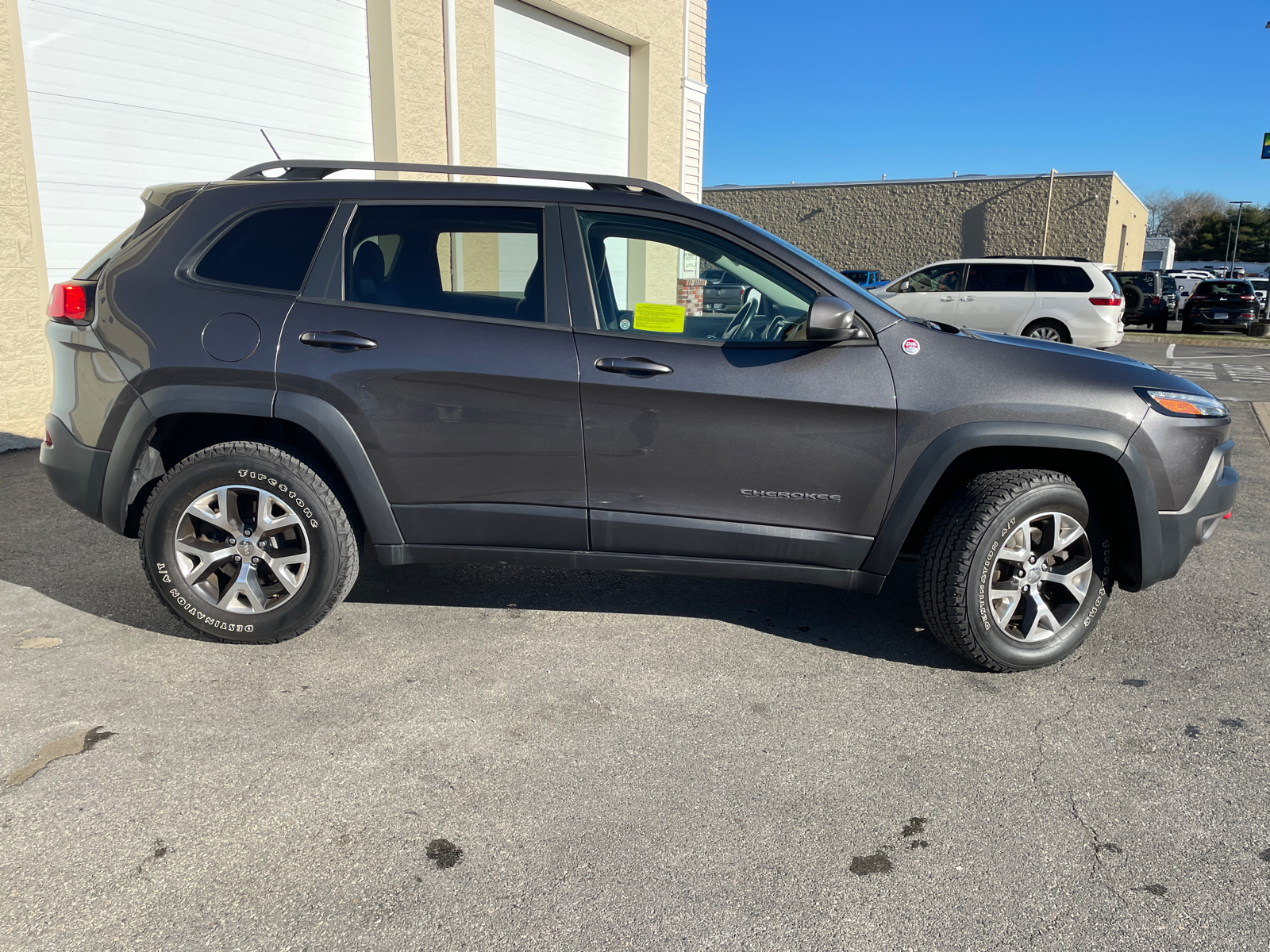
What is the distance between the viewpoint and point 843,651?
12.4 feet

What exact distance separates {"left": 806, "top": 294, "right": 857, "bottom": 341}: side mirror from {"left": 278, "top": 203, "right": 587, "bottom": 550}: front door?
875 millimetres

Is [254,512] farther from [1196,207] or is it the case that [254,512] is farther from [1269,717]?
[1196,207]

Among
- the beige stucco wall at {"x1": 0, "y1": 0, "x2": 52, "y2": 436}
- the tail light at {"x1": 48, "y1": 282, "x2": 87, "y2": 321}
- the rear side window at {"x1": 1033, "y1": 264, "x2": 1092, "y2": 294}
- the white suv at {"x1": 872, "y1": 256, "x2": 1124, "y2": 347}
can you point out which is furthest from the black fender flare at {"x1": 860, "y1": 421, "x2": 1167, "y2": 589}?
the rear side window at {"x1": 1033, "y1": 264, "x2": 1092, "y2": 294}

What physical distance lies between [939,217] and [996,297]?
23.8 meters

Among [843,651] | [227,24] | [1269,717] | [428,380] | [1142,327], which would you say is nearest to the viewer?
[1269,717]

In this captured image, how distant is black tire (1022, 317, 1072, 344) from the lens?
51.9 feet

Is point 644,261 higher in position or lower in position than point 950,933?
higher

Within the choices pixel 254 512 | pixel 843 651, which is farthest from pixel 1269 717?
pixel 254 512

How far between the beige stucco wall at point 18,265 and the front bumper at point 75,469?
422 centimetres

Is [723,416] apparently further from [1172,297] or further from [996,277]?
[1172,297]

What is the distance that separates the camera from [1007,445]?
3.45 meters

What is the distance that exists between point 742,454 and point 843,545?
0.53 m

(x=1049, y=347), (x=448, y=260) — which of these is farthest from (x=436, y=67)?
(x=1049, y=347)

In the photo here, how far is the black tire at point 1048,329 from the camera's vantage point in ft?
51.9
